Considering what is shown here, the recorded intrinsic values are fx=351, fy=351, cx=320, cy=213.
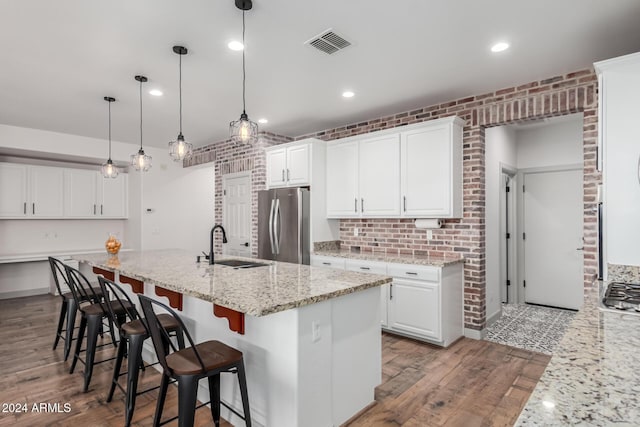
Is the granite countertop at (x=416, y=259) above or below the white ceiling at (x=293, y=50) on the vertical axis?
below

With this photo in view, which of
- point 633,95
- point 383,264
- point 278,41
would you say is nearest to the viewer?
point 633,95

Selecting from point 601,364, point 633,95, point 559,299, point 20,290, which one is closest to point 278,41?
point 633,95

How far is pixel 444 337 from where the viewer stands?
11.4ft

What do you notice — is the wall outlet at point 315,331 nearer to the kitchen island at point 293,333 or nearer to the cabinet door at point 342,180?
the kitchen island at point 293,333

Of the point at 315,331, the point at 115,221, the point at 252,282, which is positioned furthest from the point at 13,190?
the point at 315,331

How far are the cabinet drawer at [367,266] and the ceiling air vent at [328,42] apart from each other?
2.21 meters

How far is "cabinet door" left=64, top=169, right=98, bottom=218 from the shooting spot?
5.96m

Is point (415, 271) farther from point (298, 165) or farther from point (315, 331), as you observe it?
point (298, 165)

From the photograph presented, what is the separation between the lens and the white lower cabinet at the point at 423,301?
346 cm

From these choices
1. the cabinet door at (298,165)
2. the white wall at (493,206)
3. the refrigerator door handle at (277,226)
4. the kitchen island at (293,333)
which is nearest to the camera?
the kitchen island at (293,333)

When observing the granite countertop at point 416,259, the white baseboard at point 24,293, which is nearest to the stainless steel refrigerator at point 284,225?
the granite countertop at point 416,259

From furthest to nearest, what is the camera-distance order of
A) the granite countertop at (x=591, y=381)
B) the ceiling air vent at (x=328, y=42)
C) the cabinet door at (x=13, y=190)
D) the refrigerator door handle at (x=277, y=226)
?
the cabinet door at (x=13, y=190), the refrigerator door handle at (x=277, y=226), the ceiling air vent at (x=328, y=42), the granite countertop at (x=591, y=381)

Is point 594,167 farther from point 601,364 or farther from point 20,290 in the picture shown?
point 20,290

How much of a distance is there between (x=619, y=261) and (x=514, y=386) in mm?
1246
